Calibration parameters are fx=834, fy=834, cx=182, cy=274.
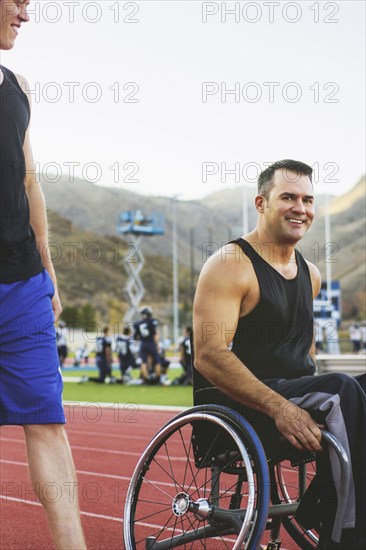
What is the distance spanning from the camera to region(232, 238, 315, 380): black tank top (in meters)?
2.99

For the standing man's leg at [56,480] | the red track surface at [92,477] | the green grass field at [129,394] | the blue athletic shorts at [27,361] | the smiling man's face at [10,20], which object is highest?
the smiling man's face at [10,20]

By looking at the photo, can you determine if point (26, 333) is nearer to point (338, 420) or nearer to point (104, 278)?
point (338, 420)

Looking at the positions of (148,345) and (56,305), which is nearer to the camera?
(56,305)

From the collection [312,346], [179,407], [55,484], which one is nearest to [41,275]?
[55,484]

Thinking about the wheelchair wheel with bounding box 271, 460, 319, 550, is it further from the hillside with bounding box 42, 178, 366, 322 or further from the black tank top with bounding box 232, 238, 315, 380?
the hillside with bounding box 42, 178, 366, 322

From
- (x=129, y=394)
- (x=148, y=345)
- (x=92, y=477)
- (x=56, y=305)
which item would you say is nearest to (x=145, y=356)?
(x=148, y=345)

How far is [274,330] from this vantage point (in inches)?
119

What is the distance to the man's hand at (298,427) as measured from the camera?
8.51ft

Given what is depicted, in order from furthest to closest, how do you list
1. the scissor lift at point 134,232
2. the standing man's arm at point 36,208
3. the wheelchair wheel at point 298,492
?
1. the scissor lift at point 134,232
2. the wheelchair wheel at point 298,492
3. the standing man's arm at point 36,208

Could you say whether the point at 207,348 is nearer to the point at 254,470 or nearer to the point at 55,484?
the point at 254,470

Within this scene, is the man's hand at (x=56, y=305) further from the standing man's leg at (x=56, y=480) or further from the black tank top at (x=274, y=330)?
the black tank top at (x=274, y=330)

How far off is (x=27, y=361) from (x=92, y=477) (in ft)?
12.8

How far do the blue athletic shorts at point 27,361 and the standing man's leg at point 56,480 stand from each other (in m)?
0.06

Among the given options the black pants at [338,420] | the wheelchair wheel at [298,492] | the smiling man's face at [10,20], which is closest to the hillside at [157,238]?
the wheelchair wheel at [298,492]
